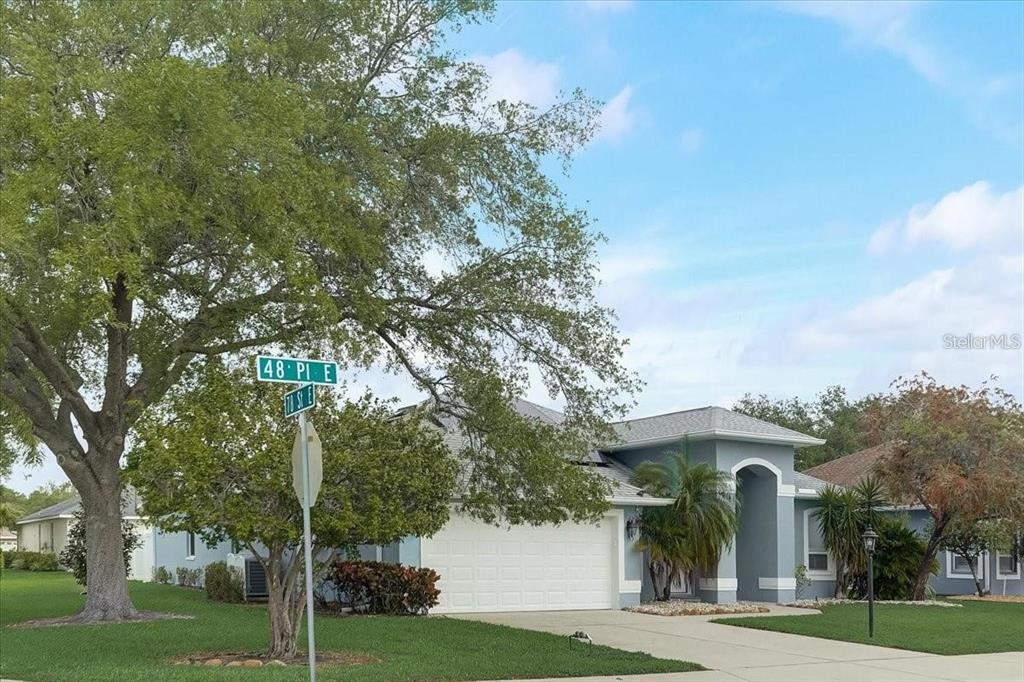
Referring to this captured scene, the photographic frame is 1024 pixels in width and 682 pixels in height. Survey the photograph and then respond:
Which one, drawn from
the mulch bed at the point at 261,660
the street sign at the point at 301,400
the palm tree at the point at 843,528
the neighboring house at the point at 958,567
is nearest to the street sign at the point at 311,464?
the street sign at the point at 301,400

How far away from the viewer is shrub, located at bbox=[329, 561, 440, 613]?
2344 cm

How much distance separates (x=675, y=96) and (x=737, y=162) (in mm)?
1810

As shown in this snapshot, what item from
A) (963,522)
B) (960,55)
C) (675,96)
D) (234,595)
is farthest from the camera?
(963,522)

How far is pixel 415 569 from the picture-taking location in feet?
78.8

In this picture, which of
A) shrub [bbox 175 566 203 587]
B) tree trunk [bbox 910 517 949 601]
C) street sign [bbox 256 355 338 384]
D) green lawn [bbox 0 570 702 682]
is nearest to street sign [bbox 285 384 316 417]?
street sign [bbox 256 355 338 384]

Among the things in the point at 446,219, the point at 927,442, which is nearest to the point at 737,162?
the point at 446,219

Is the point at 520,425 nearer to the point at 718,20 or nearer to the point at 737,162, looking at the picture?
the point at 737,162

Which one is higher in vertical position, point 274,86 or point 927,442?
point 274,86

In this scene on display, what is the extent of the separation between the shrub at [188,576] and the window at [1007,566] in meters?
24.5

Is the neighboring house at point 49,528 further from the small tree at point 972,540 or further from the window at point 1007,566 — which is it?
the window at point 1007,566

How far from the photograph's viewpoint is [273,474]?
14.0 meters

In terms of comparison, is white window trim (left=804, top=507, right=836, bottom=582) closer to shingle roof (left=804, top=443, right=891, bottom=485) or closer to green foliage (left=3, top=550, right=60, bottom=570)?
shingle roof (left=804, top=443, right=891, bottom=485)

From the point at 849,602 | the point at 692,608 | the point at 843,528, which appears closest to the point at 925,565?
the point at 843,528

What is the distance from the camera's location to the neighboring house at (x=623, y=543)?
82.6ft
